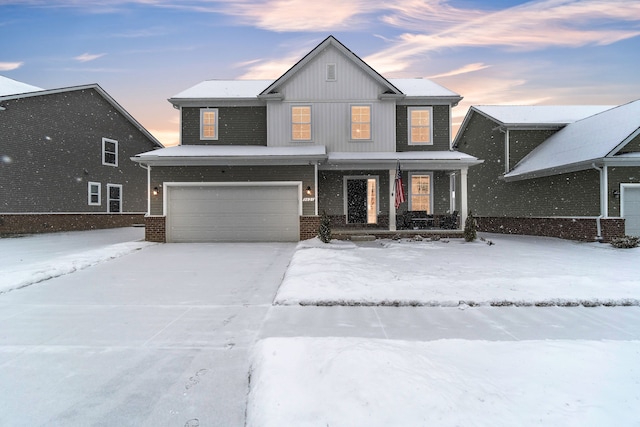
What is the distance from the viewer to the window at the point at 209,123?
16281 millimetres

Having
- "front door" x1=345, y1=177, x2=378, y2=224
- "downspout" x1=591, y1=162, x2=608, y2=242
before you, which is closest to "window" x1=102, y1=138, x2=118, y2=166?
"front door" x1=345, y1=177, x2=378, y2=224

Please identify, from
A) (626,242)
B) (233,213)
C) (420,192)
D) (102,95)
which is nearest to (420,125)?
(420,192)

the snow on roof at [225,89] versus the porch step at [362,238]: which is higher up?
the snow on roof at [225,89]

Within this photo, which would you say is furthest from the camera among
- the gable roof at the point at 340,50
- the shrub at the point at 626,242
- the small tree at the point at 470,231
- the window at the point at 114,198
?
the window at the point at 114,198

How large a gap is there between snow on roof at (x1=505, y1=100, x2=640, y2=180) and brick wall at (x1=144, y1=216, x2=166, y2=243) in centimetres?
1702

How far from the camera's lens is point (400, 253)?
10.9m

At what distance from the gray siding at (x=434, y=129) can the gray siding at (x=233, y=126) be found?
6.38m

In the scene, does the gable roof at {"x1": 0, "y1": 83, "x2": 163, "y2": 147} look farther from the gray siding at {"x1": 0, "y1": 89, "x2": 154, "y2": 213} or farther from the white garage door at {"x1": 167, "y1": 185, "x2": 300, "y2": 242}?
the white garage door at {"x1": 167, "y1": 185, "x2": 300, "y2": 242}

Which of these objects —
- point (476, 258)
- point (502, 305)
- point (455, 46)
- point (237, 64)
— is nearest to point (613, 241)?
point (476, 258)

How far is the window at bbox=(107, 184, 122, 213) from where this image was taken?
22.5 m

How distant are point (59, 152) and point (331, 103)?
1567 cm

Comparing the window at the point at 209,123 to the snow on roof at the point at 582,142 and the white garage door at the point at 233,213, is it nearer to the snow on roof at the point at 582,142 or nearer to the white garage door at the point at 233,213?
the white garage door at the point at 233,213

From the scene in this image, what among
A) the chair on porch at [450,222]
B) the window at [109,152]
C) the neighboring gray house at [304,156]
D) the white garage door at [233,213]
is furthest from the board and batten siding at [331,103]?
the window at [109,152]

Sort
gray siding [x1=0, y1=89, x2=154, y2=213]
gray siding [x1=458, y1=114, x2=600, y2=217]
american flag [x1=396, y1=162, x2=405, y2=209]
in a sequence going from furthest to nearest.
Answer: gray siding [x1=0, y1=89, x2=154, y2=213]
gray siding [x1=458, y1=114, x2=600, y2=217]
american flag [x1=396, y1=162, x2=405, y2=209]
